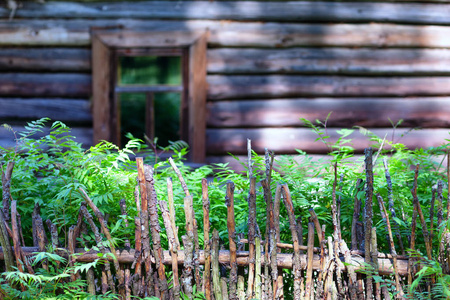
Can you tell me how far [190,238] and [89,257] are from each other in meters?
0.47

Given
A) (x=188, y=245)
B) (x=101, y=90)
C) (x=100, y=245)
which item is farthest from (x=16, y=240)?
(x=101, y=90)

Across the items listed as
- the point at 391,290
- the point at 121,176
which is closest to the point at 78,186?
the point at 121,176

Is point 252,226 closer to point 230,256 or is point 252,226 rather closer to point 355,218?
point 230,256

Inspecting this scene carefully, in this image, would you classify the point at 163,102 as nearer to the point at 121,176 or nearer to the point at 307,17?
the point at 307,17

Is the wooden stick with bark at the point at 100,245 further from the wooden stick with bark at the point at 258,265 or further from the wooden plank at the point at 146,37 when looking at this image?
the wooden plank at the point at 146,37

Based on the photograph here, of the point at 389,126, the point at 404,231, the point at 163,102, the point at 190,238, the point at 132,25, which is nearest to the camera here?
the point at 190,238

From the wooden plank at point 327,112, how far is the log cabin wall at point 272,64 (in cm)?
1

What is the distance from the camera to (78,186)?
212 cm

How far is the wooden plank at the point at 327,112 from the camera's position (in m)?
4.86

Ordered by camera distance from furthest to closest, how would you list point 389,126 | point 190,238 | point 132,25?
1. point 389,126
2. point 132,25
3. point 190,238

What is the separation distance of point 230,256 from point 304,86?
313 cm

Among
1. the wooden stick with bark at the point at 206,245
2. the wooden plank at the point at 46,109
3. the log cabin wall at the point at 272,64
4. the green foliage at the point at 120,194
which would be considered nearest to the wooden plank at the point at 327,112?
the log cabin wall at the point at 272,64

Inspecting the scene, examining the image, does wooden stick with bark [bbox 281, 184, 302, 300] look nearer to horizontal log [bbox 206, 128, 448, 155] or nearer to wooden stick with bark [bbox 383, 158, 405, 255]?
wooden stick with bark [bbox 383, 158, 405, 255]

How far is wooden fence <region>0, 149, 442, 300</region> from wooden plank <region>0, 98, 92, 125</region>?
2.72 m
